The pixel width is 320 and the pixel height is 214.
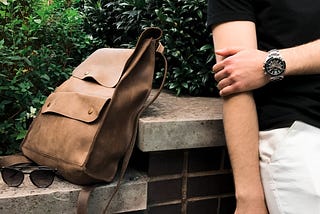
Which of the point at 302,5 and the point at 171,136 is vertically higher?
the point at 302,5

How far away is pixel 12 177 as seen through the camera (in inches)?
64.6

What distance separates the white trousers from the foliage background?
0.68m

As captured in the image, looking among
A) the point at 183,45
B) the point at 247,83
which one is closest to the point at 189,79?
the point at 183,45

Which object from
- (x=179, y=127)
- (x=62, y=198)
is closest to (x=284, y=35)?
(x=179, y=127)

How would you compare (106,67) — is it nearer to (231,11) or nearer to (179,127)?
(179,127)

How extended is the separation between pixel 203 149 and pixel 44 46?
102 cm

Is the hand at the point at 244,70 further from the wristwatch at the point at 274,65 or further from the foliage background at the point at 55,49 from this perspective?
the foliage background at the point at 55,49

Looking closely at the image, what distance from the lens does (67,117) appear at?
171cm

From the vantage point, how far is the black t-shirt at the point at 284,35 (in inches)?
63.4

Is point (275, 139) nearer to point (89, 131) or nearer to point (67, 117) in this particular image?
point (89, 131)

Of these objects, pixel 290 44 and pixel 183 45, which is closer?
pixel 290 44

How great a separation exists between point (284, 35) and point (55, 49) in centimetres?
128

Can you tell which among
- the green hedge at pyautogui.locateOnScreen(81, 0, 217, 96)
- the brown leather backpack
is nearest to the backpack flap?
the brown leather backpack

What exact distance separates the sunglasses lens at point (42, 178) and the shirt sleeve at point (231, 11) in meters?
0.84
